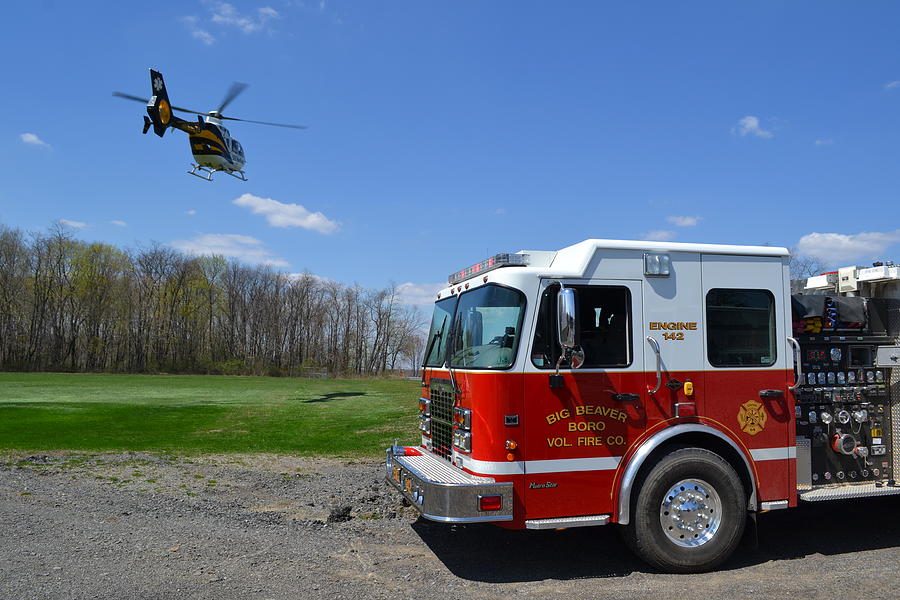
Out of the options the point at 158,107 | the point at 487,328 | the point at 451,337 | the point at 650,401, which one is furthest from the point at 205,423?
the point at 650,401

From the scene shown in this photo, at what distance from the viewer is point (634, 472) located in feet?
18.8

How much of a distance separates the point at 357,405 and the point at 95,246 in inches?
2674

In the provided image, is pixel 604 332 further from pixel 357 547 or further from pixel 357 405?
pixel 357 405

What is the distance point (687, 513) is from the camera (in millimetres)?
5895

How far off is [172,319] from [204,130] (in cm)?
5835

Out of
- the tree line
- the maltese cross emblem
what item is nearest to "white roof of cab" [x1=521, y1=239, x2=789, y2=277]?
the maltese cross emblem

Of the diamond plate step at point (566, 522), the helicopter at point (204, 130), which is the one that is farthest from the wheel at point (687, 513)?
the helicopter at point (204, 130)

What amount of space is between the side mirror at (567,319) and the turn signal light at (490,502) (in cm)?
135

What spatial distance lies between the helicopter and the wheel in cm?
2845

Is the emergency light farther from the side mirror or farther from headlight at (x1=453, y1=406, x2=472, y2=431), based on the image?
headlight at (x1=453, y1=406, x2=472, y2=431)

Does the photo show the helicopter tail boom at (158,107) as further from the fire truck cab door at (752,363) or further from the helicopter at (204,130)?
the fire truck cab door at (752,363)

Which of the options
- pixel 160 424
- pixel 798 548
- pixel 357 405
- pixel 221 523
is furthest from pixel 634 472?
pixel 357 405

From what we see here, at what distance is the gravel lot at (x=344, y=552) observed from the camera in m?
5.43

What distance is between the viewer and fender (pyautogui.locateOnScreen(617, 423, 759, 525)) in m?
5.73
